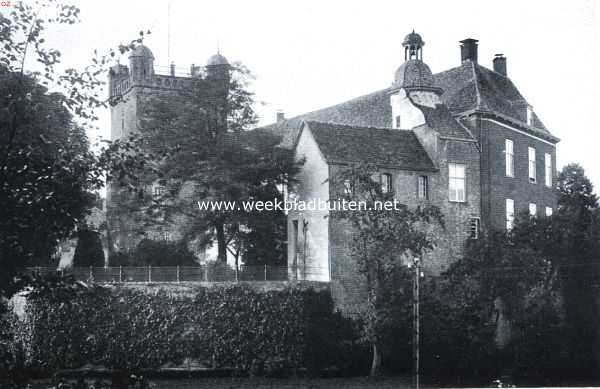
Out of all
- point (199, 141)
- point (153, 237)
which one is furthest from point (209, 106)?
point (153, 237)

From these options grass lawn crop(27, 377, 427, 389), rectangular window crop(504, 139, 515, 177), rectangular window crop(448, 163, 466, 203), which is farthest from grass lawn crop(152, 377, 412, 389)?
rectangular window crop(504, 139, 515, 177)

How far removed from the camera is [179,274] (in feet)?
94.2

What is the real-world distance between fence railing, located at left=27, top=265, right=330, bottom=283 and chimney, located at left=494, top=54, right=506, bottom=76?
70.6ft

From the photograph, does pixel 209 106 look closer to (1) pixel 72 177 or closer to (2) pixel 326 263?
(2) pixel 326 263

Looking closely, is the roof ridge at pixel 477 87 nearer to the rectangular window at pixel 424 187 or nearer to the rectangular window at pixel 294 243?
the rectangular window at pixel 424 187

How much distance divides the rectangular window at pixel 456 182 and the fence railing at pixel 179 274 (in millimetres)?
9682

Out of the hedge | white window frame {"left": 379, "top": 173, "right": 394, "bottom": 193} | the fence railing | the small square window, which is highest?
white window frame {"left": 379, "top": 173, "right": 394, "bottom": 193}

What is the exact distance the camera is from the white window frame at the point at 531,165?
40.0 meters

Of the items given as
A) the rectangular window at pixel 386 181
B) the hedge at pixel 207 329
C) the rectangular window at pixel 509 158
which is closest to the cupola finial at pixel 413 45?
the rectangular window at pixel 509 158

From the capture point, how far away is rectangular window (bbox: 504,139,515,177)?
37.8 m

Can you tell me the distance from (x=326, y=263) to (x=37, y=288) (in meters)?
22.7

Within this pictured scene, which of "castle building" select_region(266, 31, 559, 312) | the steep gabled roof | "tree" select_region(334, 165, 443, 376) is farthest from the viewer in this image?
the steep gabled roof

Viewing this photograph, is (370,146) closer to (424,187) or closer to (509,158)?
(424,187)

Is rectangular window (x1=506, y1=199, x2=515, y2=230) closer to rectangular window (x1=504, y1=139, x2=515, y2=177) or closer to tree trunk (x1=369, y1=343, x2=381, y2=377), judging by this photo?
rectangular window (x1=504, y1=139, x2=515, y2=177)
